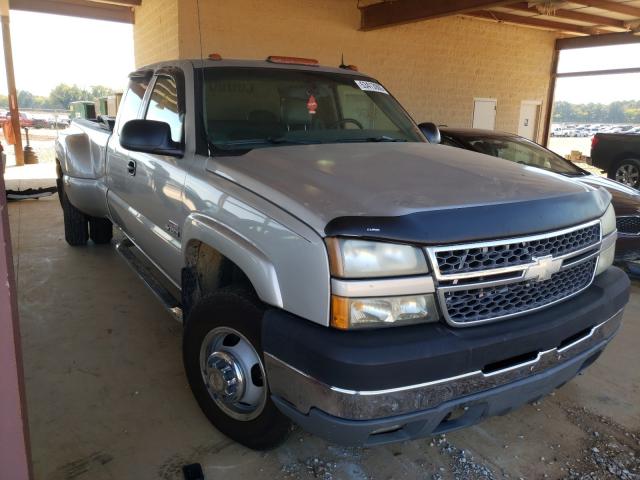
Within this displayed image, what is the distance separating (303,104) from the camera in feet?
10.9

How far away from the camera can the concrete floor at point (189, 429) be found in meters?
2.50

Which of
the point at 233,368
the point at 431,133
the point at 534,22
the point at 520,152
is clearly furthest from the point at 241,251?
the point at 534,22

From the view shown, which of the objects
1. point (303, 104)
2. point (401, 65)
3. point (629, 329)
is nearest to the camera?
point (303, 104)

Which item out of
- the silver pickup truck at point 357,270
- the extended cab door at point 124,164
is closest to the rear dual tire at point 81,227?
the extended cab door at point 124,164

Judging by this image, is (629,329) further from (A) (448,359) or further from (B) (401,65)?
(B) (401,65)

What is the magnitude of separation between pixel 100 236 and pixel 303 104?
3934 mm

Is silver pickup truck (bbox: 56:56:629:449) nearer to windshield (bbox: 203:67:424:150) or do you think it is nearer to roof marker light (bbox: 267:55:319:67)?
windshield (bbox: 203:67:424:150)

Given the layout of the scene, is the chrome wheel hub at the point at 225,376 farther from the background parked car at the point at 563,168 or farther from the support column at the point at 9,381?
the background parked car at the point at 563,168

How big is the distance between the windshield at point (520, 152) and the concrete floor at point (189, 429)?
2892 mm

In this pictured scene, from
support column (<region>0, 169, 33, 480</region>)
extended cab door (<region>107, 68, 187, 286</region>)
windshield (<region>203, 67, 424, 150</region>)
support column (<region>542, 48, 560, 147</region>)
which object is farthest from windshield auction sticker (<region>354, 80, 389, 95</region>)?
support column (<region>542, 48, 560, 147</region>)

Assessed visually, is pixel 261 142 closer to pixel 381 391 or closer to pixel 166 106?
pixel 166 106

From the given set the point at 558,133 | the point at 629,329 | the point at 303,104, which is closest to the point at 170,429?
the point at 303,104

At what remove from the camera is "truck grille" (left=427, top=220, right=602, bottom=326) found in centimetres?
192

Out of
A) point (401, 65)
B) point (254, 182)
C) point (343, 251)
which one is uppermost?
point (401, 65)
